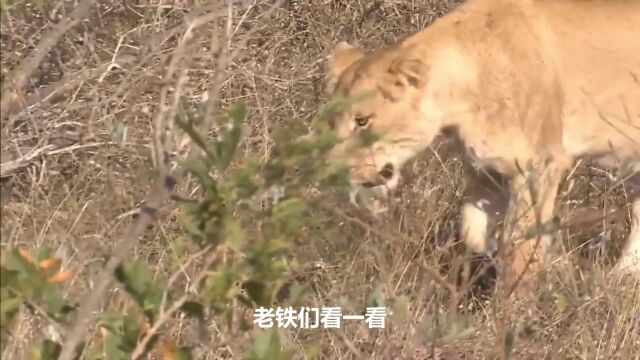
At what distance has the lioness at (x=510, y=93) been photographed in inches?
139

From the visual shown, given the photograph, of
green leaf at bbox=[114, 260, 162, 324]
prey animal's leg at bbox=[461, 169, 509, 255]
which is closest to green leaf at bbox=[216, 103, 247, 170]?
green leaf at bbox=[114, 260, 162, 324]

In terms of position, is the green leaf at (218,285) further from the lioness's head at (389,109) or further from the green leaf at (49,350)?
the lioness's head at (389,109)

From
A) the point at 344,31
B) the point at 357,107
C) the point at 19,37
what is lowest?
the point at 344,31

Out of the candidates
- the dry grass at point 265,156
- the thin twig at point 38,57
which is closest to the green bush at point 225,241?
the dry grass at point 265,156

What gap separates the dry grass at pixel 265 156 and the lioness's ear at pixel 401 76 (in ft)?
1.09

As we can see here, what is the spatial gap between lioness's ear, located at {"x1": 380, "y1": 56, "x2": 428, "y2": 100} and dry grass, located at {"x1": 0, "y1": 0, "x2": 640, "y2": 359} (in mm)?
333

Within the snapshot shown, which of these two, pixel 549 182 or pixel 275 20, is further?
pixel 275 20

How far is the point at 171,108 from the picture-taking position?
1.95m

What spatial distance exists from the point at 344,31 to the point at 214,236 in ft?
11.2

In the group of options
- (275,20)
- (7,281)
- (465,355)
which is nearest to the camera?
(7,281)

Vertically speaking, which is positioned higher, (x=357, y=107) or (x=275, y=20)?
(x=357, y=107)

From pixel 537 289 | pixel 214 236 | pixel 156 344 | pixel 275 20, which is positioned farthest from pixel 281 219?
pixel 275 20

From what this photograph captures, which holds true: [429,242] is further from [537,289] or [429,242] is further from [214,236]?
[214,236]

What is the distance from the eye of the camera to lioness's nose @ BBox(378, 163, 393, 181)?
3.54 meters
